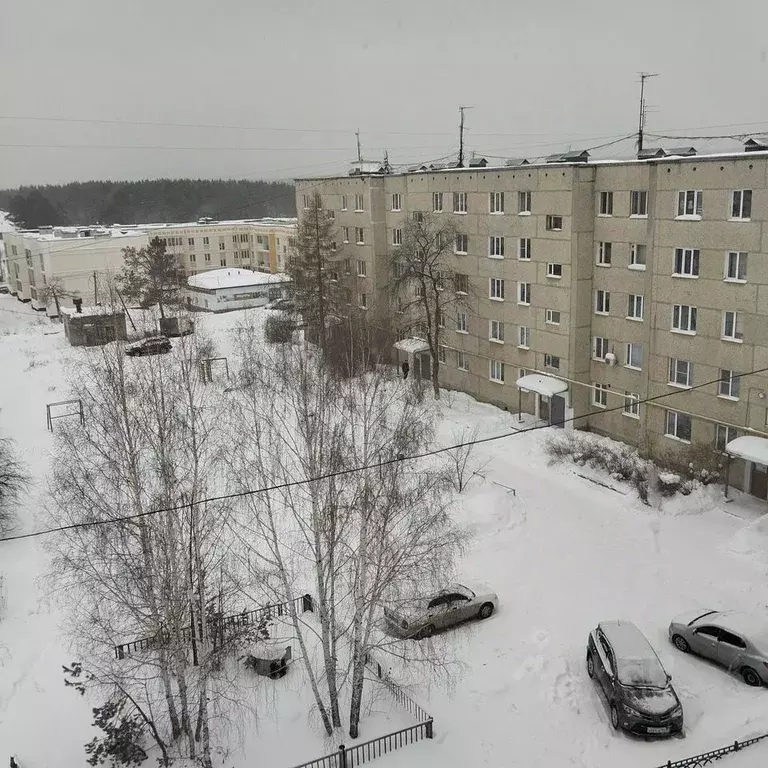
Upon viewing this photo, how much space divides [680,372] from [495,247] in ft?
29.2

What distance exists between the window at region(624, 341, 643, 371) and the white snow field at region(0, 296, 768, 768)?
392 centimetres

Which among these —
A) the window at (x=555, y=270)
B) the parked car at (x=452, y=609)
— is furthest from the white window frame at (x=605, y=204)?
the parked car at (x=452, y=609)

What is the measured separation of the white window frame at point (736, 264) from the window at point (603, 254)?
14.3 ft

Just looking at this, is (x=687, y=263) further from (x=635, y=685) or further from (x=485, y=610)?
(x=635, y=685)

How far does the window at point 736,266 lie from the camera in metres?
20.2

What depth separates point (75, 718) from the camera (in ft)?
42.7

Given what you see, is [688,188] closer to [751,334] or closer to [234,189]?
[751,334]

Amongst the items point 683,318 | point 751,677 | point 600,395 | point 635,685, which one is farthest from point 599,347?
point 635,685

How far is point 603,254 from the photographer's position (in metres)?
24.6

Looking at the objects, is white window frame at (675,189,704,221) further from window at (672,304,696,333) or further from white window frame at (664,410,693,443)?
white window frame at (664,410,693,443)

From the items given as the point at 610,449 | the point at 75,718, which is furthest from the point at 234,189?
the point at 75,718

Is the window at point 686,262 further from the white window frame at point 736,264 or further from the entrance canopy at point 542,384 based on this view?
the entrance canopy at point 542,384

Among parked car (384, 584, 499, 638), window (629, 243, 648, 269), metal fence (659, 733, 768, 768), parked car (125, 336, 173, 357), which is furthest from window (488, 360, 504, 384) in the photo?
metal fence (659, 733, 768, 768)

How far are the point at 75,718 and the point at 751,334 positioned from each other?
59.8 ft
